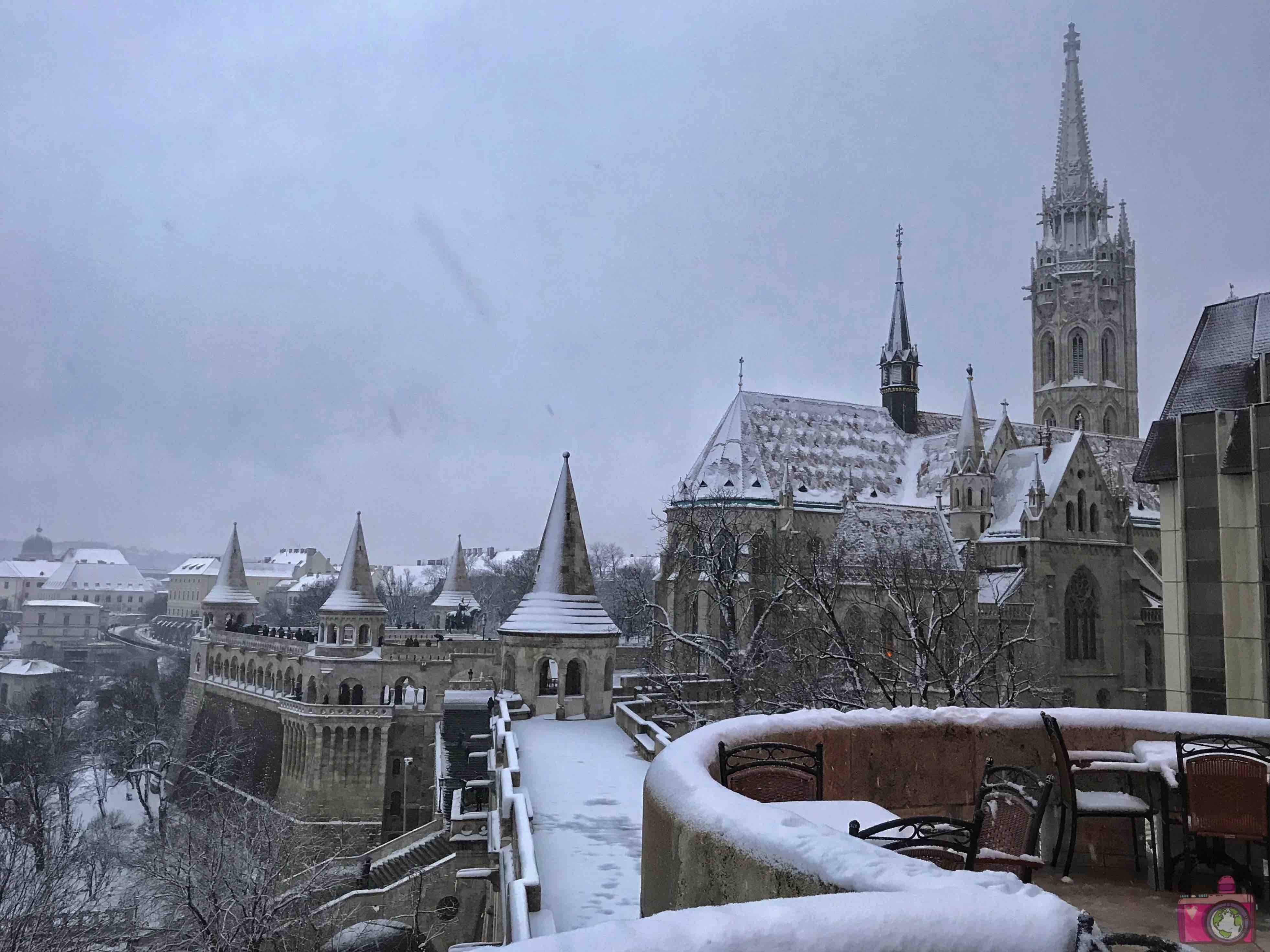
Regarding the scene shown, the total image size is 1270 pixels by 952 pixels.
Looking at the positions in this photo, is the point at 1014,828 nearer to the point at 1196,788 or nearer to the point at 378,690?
the point at 1196,788

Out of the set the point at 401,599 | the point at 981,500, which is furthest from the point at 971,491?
the point at 401,599

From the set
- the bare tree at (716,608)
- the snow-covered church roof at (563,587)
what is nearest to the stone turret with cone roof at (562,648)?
the snow-covered church roof at (563,587)

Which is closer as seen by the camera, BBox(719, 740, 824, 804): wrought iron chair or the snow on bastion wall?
the snow on bastion wall

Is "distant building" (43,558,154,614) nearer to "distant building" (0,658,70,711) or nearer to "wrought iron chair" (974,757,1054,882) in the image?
"distant building" (0,658,70,711)

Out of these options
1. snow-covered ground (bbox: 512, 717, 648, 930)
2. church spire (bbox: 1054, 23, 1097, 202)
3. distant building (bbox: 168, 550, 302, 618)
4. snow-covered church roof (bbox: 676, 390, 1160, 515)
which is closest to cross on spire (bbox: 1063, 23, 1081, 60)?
church spire (bbox: 1054, 23, 1097, 202)

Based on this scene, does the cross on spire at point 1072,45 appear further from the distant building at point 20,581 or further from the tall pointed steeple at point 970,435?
the distant building at point 20,581

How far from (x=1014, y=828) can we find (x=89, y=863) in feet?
101

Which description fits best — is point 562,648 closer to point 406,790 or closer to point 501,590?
point 406,790

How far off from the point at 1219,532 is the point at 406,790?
3788 cm

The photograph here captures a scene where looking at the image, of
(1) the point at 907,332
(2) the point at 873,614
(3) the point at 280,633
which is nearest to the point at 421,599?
(3) the point at 280,633

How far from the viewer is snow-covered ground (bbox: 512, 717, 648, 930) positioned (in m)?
10.7

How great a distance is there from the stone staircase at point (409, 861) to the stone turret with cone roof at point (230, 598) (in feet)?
115

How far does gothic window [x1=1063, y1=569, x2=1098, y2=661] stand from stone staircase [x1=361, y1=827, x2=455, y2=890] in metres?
27.9

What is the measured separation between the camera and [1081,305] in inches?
2734
